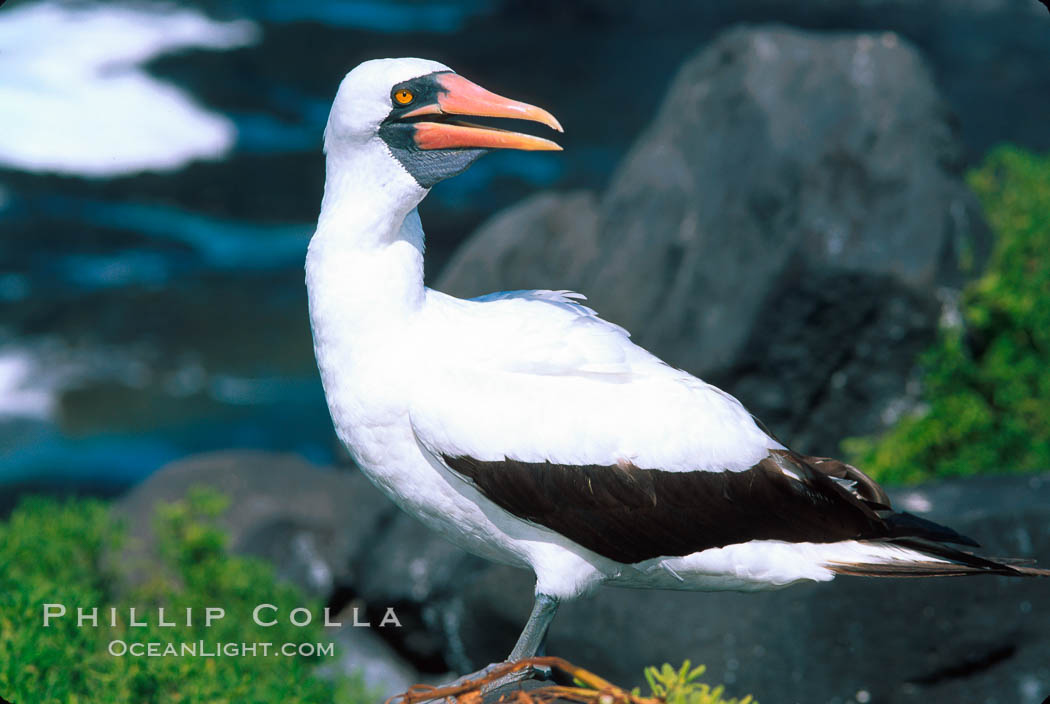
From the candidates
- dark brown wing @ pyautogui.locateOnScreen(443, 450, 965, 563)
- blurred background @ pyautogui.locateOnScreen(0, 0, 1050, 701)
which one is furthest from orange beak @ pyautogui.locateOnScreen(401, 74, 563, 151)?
blurred background @ pyautogui.locateOnScreen(0, 0, 1050, 701)

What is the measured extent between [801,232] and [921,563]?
4.43m

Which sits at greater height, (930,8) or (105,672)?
(930,8)

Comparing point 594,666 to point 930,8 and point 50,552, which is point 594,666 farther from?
point 930,8

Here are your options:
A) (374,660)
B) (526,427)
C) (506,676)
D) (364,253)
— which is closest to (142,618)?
(374,660)

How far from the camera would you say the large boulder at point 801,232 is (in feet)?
24.9

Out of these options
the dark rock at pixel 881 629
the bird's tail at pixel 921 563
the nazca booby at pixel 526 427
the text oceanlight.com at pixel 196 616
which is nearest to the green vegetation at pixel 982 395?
the dark rock at pixel 881 629

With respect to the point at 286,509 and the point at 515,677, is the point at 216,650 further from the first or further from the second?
the point at 286,509

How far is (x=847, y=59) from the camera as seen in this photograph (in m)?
8.09

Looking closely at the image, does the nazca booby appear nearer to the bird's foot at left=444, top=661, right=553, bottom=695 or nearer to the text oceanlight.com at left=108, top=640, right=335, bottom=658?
the bird's foot at left=444, top=661, right=553, bottom=695

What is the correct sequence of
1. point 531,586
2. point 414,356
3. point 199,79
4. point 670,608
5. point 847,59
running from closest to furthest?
point 414,356 → point 670,608 → point 531,586 → point 847,59 → point 199,79

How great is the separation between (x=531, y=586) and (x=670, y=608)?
1.06 metres

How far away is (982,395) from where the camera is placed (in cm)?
771

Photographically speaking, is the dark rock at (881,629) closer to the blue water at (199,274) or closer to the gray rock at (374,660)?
the gray rock at (374,660)

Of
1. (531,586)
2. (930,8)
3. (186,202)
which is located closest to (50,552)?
(531,586)
